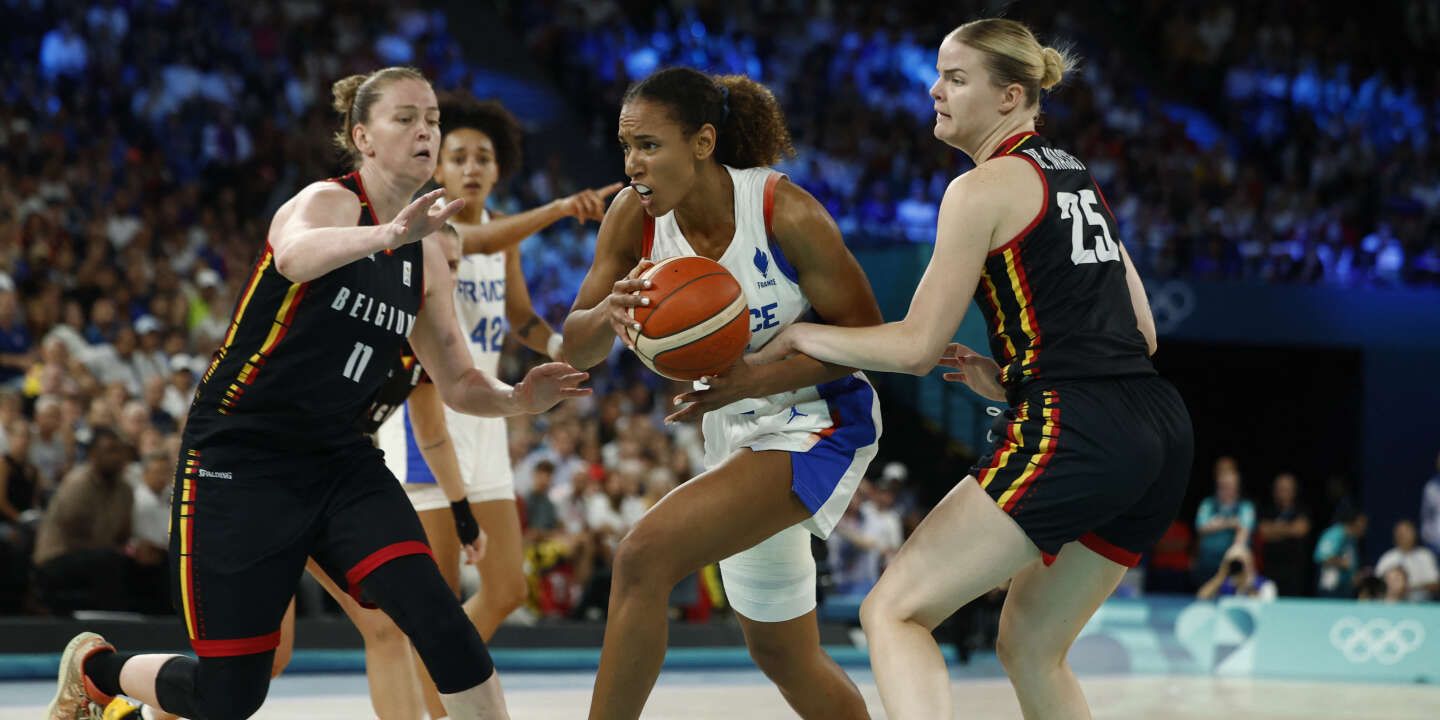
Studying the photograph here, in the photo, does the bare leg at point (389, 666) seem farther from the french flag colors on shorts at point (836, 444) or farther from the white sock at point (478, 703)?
the french flag colors on shorts at point (836, 444)

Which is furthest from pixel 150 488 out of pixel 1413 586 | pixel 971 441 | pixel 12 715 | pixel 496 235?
pixel 1413 586

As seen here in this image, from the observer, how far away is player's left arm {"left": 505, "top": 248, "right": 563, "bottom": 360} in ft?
19.3

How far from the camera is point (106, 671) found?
14.3ft

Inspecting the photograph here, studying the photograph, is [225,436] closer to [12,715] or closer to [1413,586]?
[12,715]

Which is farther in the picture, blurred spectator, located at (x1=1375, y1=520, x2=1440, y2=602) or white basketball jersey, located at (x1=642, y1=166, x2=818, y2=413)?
blurred spectator, located at (x1=1375, y1=520, x2=1440, y2=602)

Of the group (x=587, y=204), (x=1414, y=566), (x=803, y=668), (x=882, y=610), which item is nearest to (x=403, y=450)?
(x=587, y=204)

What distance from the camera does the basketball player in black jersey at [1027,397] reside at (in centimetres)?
345

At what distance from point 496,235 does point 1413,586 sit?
9865mm

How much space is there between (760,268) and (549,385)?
0.67 m

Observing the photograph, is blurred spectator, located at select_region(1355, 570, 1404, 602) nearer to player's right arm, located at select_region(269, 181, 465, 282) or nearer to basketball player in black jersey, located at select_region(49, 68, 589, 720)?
basketball player in black jersey, located at select_region(49, 68, 589, 720)

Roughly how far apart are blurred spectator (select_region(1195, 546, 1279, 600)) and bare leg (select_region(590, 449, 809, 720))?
9.94 m

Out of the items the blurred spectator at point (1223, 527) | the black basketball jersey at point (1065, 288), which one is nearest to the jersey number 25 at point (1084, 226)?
the black basketball jersey at point (1065, 288)

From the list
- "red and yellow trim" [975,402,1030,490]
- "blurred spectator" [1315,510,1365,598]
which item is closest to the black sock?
"red and yellow trim" [975,402,1030,490]

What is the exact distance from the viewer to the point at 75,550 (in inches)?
318
